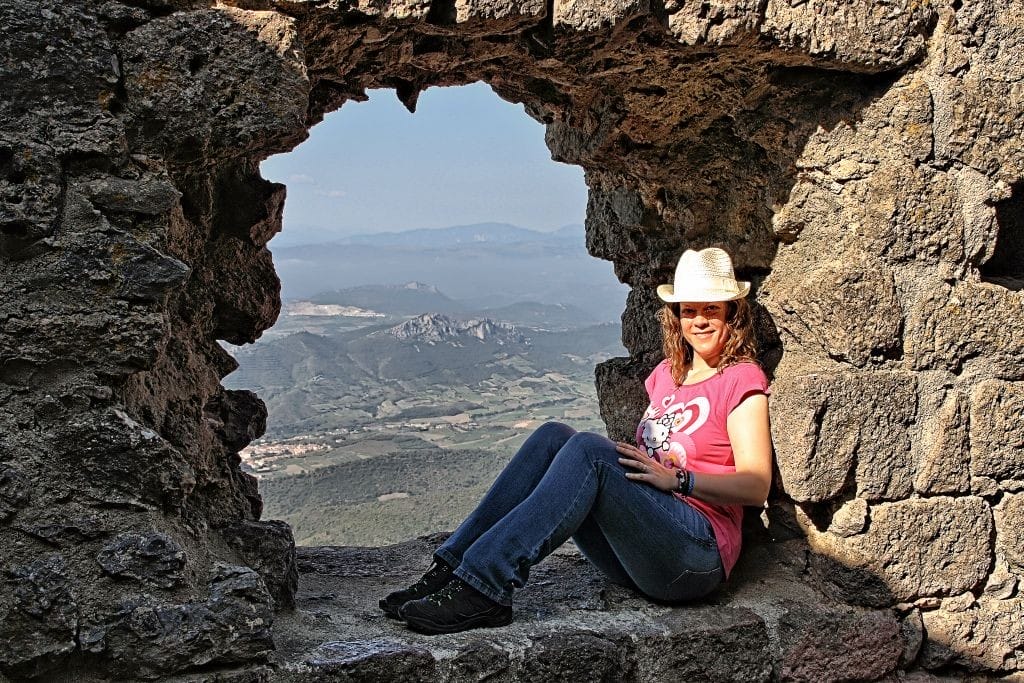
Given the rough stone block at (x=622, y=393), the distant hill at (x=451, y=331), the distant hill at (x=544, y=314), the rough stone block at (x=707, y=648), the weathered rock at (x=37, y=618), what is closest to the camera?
the weathered rock at (x=37, y=618)

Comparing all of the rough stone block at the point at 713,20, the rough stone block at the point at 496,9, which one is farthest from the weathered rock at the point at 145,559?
the rough stone block at the point at 713,20

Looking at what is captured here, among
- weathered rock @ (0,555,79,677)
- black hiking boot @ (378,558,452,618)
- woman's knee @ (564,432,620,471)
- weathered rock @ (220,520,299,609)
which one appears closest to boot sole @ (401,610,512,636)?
black hiking boot @ (378,558,452,618)

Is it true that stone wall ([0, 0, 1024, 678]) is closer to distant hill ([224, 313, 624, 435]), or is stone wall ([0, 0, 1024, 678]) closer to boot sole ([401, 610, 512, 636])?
boot sole ([401, 610, 512, 636])

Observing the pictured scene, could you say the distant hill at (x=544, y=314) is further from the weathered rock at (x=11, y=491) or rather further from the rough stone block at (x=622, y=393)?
the weathered rock at (x=11, y=491)

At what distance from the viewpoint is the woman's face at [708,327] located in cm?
292

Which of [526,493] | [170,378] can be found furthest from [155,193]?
[526,493]

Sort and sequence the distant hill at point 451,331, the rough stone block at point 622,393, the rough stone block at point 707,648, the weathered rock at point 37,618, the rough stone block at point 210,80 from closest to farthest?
the weathered rock at point 37,618 < the rough stone block at point 210,80 < the rough stone block at point 707,648 < the rough stone block at point 622,393 < the distant hill at point 451,331

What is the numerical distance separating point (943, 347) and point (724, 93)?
0.94 metres

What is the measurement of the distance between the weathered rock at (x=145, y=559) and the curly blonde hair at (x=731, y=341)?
155cm

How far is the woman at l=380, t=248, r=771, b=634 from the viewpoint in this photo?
257 centimetres

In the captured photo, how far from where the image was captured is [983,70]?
9.04 feet

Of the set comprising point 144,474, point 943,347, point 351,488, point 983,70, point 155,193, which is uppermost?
point 983,70

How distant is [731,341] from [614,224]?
2.62 ft

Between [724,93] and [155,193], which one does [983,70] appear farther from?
[155,193]
